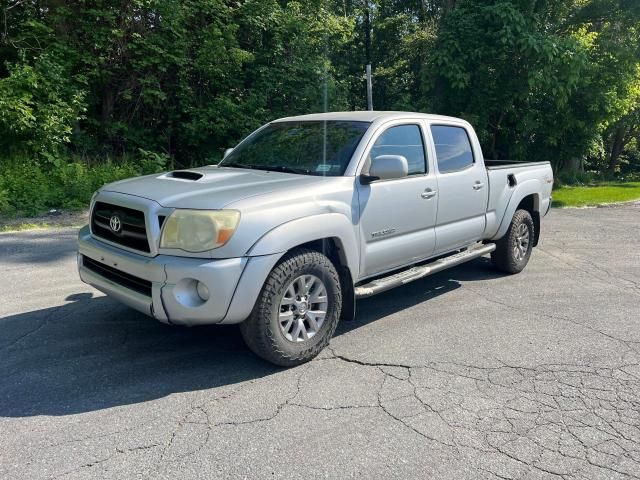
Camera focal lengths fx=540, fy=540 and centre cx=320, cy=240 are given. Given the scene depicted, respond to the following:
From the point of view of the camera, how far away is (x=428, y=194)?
16.3 feet

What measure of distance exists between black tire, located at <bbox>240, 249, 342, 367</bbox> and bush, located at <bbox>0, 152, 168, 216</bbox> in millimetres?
7458

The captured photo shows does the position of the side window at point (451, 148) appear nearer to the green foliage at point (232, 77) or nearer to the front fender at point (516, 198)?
the front fender at point (516, 198)

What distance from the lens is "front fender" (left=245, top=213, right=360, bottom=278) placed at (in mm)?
3582

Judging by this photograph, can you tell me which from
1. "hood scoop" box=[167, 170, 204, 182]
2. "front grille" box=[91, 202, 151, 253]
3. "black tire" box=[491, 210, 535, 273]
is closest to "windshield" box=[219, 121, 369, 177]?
"hood scoop" box=[167, 170, 204, 182]

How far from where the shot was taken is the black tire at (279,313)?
363cm

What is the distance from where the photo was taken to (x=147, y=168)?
482 inches

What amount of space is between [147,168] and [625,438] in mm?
11111

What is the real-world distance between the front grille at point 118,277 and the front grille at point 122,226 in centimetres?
20

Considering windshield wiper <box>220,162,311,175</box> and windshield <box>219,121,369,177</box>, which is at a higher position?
windshield <box>219,121,369,177</box>

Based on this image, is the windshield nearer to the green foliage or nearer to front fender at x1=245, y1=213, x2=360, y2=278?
front fender at x1=245, y1=213, x2=360, y2=278

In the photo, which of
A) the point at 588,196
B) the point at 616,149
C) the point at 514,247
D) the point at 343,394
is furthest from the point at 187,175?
the point at 616,149

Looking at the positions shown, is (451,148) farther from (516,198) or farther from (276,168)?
(276,168)

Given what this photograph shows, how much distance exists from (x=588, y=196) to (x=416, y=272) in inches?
472

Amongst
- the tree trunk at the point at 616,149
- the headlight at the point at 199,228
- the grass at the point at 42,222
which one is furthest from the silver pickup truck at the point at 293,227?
the tree trunk at the point at 616,149
